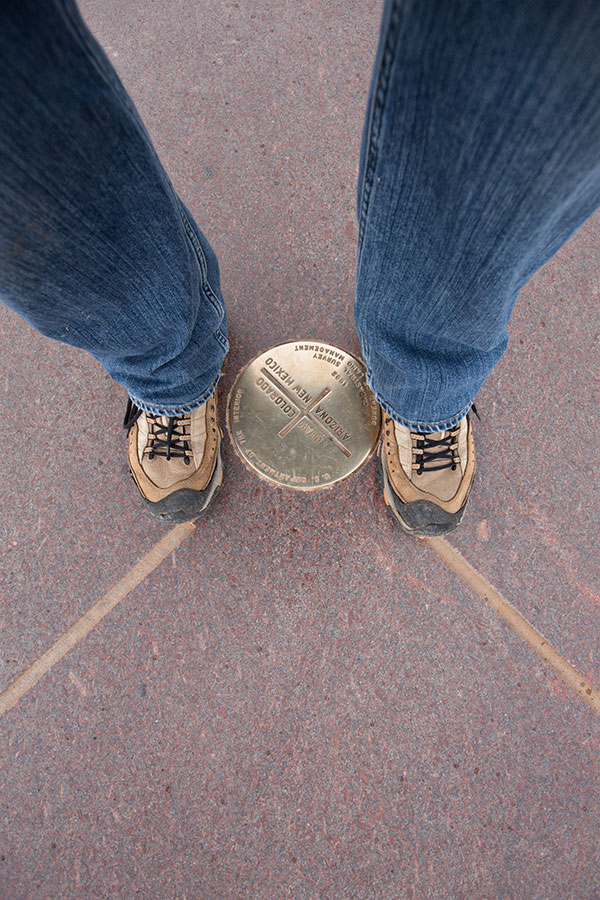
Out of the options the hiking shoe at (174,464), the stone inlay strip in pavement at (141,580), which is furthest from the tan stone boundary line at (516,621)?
the hiking shoe at (174,464)

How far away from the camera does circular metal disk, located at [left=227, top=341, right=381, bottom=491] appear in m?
1.65

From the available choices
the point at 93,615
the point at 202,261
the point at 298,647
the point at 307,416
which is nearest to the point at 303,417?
the point at 307,416

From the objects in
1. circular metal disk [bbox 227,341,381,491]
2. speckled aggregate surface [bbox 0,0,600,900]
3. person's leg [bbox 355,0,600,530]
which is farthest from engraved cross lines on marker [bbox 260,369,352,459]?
person's leg [bbox 355,0,600,530]

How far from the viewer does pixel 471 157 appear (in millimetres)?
693

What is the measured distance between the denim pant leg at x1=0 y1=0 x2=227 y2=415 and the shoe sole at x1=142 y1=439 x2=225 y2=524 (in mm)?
399

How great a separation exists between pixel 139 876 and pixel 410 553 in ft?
3.94

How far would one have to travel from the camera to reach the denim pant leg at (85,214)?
0.68 meters

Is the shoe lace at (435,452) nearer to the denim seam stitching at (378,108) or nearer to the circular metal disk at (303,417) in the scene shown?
the circular metal disk at (303,417)

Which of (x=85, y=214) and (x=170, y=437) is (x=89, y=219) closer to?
(x=85, y=214)

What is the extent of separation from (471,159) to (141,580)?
1444 mm

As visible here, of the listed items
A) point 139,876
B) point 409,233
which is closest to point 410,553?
point 409,233

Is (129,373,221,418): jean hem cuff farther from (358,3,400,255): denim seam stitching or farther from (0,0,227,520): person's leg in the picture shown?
(358,3,400,255): denim seam stitching

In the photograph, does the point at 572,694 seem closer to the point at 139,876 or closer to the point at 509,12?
the point at 139,876

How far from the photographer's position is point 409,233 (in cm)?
86
